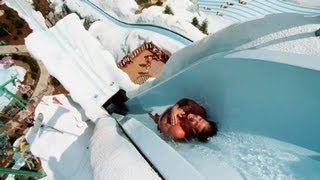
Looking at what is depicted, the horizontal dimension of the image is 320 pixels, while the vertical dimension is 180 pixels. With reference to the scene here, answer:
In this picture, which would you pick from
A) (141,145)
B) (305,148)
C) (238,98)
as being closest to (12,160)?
(141,145)

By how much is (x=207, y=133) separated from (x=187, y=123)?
0.19m

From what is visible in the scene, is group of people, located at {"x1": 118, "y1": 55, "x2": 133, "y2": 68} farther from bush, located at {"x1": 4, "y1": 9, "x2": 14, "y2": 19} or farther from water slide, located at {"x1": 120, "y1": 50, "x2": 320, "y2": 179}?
bush, located at {"x1": 4, "y1": 9, "x2": 14, "y2": 19}

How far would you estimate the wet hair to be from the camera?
3.52 metres

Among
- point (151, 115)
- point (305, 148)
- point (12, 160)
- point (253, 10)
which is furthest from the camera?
point (253, 10)

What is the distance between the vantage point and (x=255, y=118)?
3.39 m

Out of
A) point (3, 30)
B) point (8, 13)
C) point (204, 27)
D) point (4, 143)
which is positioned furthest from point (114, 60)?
point (8, 13)

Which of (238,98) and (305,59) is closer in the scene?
(305,59)

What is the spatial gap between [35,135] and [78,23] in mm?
1445

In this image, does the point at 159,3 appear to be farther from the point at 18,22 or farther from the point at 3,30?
the point at 3,30

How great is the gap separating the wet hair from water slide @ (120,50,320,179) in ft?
0.19

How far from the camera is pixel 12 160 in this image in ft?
25.0

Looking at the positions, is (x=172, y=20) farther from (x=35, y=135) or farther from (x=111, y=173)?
(x=111, y=173)

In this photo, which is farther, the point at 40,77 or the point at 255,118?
the point at 40,77

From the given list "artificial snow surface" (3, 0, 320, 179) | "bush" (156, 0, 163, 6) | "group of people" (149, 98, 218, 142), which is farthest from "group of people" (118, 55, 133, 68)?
"bush" (156, 0, 163, 6)
